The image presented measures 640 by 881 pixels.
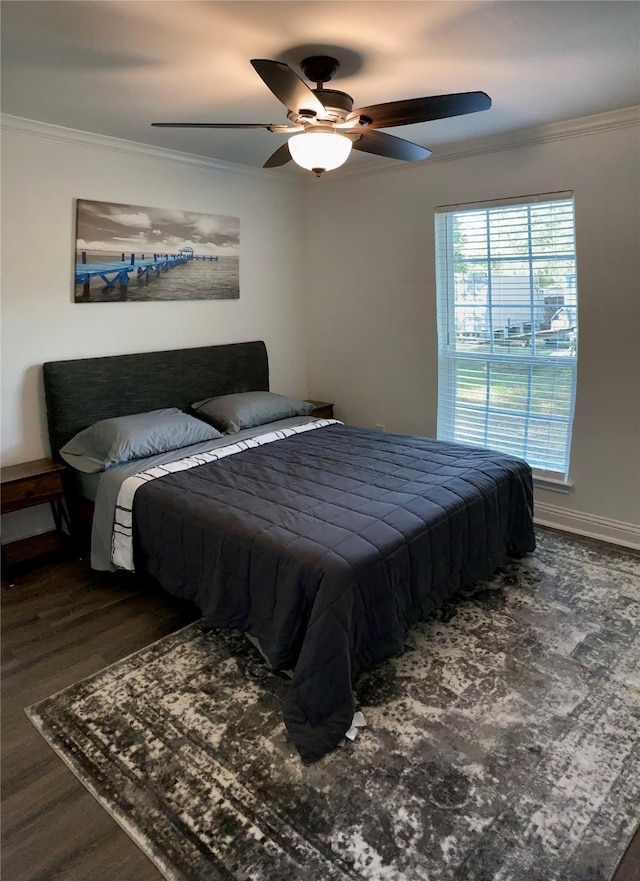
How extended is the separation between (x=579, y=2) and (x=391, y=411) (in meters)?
2.95

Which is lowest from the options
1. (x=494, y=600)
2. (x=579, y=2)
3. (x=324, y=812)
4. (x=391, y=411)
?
(x=324, y=812)

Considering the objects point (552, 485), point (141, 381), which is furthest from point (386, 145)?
point (552, 485)

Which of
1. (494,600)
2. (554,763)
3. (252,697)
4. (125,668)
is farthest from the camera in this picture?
(494,600)

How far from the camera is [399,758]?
6.34 ft

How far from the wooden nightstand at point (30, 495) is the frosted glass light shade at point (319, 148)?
7.15ft

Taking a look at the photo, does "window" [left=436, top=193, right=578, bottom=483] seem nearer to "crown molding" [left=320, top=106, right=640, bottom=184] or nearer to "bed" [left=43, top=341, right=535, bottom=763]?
"crown molding" [left=320, top=106, right=640, bottom=184]

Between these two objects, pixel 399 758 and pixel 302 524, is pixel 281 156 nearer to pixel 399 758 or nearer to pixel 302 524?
pixel 302 524

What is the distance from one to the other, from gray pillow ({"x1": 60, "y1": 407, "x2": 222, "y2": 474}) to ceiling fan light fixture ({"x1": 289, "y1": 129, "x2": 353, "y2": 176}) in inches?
69.7

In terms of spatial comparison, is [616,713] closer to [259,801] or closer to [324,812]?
[324,812]

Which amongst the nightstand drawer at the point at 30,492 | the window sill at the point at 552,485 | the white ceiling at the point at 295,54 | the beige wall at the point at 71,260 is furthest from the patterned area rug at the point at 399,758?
the white ceiling at the point at 295,54

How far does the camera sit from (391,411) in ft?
15.0

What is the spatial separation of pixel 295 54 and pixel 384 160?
75.9 inches

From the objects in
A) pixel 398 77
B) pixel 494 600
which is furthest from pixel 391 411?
pixel 398 77

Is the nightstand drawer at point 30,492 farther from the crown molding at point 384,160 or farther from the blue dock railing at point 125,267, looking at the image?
the crown molding at point 384,160
